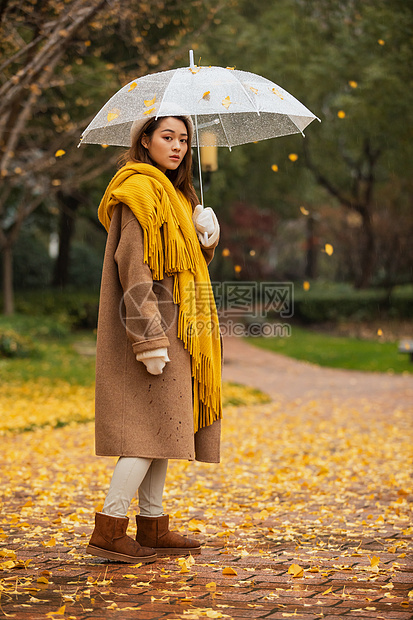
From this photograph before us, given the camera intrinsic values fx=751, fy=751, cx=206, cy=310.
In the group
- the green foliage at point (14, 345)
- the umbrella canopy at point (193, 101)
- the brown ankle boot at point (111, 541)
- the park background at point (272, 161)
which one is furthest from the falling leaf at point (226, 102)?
the green foliage at point (14, 345)

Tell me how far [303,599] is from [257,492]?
203 centimetres

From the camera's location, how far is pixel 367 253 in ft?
75.3

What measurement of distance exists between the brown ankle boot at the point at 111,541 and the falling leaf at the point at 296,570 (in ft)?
2.08

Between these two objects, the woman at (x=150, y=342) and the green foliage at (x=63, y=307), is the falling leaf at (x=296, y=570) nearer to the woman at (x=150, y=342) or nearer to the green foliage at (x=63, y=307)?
the woman at (x=150, y=342)

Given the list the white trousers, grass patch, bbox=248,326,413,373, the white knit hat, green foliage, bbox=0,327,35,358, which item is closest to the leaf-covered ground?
the white trousers

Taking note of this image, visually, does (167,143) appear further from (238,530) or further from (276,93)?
(238,530)

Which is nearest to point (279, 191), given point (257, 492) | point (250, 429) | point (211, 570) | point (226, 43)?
point (226, 43)

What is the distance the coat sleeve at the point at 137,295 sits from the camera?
3023 millimetres

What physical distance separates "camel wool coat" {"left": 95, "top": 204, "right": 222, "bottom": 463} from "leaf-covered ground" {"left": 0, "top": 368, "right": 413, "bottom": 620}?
0.52 metres

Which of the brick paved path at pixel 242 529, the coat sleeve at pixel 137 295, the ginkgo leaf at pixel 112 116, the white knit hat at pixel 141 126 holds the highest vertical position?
the ginkgo leaf at pixel 112 116

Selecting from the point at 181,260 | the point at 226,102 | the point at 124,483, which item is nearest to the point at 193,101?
the point at 226,102

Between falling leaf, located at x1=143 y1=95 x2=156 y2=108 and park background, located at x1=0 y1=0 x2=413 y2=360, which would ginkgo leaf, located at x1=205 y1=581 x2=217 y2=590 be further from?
park background, located at x1=0 y1=0 x2=413 y2=360

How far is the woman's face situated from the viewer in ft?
10.8

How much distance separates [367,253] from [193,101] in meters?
20.3
